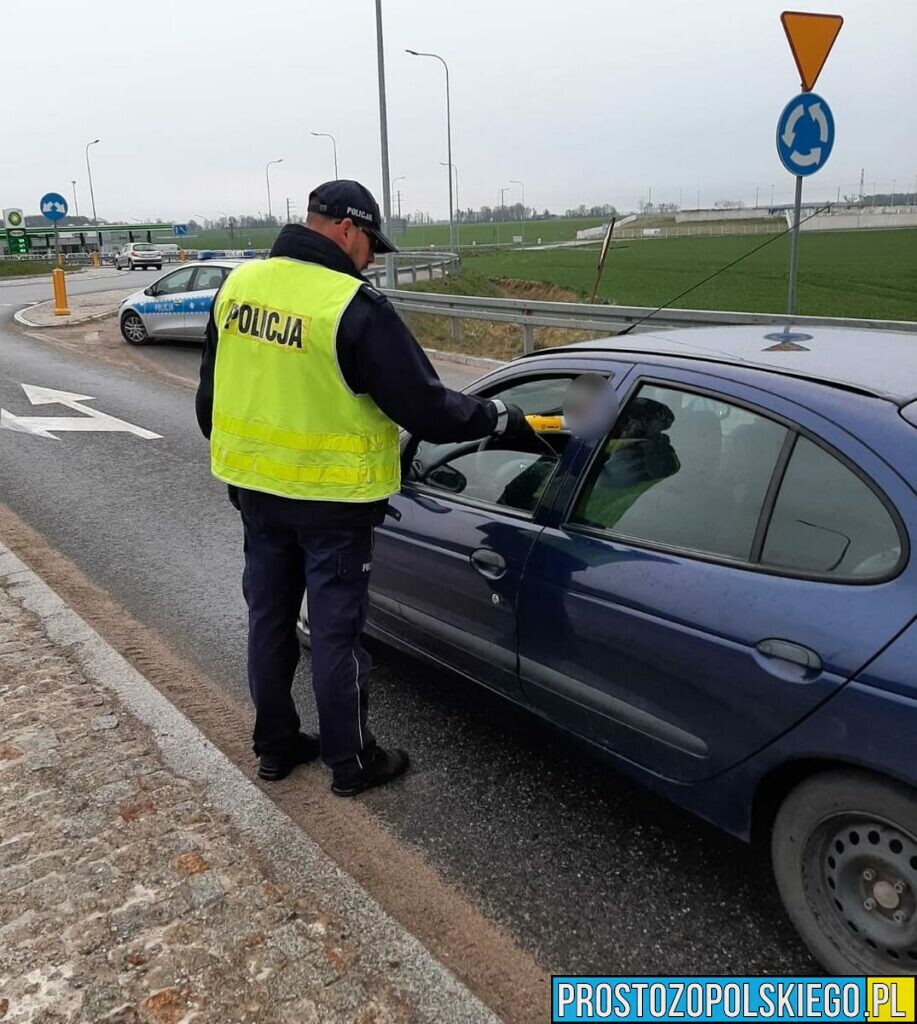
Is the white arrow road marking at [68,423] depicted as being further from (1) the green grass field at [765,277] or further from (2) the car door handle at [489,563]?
(1) the green grass field at [765,277]

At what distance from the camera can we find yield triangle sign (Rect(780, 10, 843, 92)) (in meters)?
7.01

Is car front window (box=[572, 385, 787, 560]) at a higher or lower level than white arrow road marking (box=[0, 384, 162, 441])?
higher

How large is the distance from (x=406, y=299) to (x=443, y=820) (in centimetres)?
1327

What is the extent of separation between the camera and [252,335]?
2926 millimetres

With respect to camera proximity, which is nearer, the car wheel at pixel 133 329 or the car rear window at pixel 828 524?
the car rear window at pixel 828 524

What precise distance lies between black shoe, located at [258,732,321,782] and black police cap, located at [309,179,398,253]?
71.3 inches

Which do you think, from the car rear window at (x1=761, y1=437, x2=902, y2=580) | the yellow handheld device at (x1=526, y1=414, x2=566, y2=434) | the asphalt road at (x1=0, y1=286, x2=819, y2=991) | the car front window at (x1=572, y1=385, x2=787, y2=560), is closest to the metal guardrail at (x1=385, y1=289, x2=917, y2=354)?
→ the asphalt road at (x1=0, y1=286, x2=819, y2=991)

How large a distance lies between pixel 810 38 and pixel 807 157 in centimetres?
92

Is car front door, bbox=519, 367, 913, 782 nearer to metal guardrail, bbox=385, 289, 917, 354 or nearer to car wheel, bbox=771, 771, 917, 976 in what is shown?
car wheel, bbox=771, 771, 917, 976

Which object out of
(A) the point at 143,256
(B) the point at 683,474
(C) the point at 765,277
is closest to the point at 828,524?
(B) the point at 683,474

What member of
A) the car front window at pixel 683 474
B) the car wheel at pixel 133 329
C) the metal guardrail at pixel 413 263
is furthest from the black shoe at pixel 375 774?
the car wheel at pixel 133 329

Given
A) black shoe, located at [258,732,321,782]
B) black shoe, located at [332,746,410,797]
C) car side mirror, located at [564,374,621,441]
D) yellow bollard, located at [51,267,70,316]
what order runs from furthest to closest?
1. yellow bollard, located at [51,267,70,316]
2. black shoe, located at [258,732,321,782]
3. black shoe, located at [332,746,410,797]
4. car side mirror, located at [564,374,621,441]

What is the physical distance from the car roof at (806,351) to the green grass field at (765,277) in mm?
16016

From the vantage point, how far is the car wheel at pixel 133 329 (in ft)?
53.3
